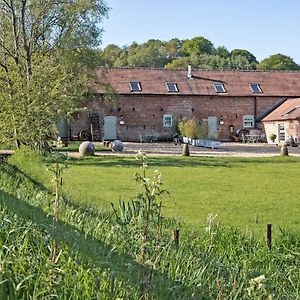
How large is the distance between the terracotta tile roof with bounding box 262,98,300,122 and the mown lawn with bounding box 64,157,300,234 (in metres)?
17.4

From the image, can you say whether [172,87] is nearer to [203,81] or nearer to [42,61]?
[203,81]

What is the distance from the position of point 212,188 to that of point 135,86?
31328 millimetres

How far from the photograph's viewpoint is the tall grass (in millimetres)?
3271

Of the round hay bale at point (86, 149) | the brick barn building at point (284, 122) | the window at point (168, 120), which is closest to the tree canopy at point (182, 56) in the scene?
the window at point (168, 120)

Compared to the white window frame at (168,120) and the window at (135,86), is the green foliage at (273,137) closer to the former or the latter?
the white window frame at (168,120)

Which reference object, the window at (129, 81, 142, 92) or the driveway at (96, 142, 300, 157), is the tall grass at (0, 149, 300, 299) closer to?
the driveway at (96, 142, 300, 157)

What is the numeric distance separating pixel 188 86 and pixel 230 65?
123ft

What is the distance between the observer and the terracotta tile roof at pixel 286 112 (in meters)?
39.9

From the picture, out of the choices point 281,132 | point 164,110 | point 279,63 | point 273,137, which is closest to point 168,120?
point 164,110

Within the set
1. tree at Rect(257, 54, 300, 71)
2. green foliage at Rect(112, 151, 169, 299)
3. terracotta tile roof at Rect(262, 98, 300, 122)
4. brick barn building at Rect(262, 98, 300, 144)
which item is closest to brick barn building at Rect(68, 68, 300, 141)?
terracotta tile roof at Rect(262, 98, 300, 122)

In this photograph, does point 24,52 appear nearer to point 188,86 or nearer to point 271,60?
point 188,86

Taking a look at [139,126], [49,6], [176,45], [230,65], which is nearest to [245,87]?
[139,126]

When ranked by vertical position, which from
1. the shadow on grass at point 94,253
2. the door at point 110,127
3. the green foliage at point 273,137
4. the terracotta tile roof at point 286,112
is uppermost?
the terracotta tile roof at point 286,112

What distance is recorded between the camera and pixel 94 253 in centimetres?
435
